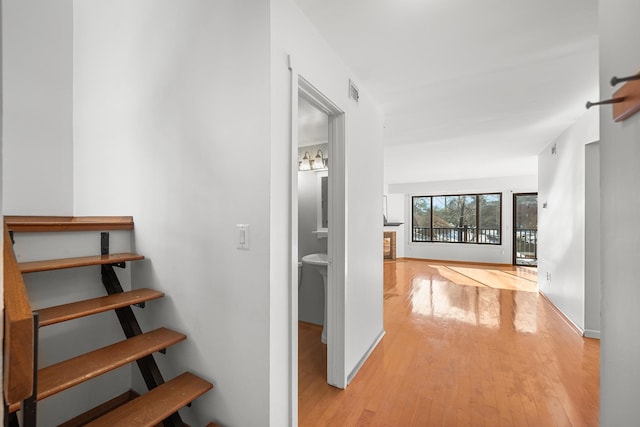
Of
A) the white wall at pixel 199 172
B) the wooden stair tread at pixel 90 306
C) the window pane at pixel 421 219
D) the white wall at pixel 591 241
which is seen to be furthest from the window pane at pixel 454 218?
the wooden stair tread at pixel 90 306

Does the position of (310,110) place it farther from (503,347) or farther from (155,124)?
(503,347)

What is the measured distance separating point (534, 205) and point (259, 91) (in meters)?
8.33

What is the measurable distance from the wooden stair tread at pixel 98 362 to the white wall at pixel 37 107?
155 centimetres

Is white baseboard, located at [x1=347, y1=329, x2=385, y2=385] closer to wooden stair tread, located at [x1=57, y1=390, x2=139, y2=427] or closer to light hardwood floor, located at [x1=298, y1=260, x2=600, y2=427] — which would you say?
light hardwood floor, located at [x1=298, y1=260, x2=600, y2=427]

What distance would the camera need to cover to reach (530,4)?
5.28 ft

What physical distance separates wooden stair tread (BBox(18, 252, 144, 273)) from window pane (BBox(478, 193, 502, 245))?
27.7 feet

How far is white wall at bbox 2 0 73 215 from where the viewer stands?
2.16 meters

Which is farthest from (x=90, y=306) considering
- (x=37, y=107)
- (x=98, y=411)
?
(x=37, y=107)

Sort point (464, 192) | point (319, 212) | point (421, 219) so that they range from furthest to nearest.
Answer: point (421, 219) → point (464, 192) → point (319, 212)

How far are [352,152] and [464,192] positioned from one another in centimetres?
694

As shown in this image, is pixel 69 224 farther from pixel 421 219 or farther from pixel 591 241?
pixel 421 219

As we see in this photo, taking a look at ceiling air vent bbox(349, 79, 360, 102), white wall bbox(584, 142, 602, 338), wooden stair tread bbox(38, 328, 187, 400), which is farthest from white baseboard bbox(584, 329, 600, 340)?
wooden stair tread bbox(38, 328, 187, 400)

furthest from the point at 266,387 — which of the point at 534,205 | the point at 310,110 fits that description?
the point at 534,205

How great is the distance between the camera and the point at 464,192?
26.6ft
